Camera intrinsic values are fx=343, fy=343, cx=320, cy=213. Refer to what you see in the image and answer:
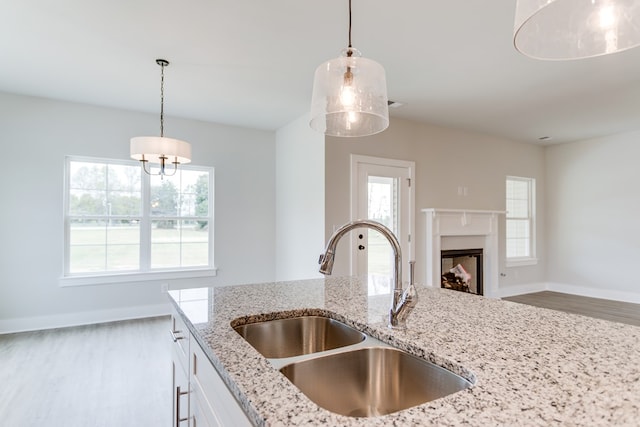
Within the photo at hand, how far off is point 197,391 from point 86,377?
2.28 meters

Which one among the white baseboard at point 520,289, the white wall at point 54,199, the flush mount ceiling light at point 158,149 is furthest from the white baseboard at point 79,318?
the white baseboard at point 520,289

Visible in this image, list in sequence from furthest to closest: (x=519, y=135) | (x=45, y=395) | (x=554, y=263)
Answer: (x=554, y=263) → (x=519, y=135) → (x=45, y=395)

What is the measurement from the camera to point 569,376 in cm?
79

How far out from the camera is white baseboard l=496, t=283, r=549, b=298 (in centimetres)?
561

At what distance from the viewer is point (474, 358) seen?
0.90 meters

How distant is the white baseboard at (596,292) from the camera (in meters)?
5.21

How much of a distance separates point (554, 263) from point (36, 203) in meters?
7.86

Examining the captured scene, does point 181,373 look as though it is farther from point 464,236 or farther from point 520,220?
point 520,220

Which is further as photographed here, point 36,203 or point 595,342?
point 36,203

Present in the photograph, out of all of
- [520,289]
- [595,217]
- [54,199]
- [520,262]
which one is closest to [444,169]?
[520,262]

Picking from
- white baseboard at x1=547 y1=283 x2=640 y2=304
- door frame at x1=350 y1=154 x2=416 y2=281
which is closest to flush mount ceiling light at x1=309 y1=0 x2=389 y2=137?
door frame at x1=350 y1=154 x2=416 y2=281

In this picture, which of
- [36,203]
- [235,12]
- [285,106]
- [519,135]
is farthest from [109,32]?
[519,135]

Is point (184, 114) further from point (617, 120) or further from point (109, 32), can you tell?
point (617, 120)

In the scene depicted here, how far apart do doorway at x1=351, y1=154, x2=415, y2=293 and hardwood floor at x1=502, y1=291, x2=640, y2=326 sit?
2.28 metres
